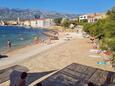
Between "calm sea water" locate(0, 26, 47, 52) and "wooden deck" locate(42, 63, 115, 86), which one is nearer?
"wooden deck" locate(42, 63, 115, 86)

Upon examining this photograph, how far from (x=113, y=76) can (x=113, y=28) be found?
5.78 feet

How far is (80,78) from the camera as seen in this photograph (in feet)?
28.5

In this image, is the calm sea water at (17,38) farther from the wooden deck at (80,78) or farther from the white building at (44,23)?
the white building at (44,23)

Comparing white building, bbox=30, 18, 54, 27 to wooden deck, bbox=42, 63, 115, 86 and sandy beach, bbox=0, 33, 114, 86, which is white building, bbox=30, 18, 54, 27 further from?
wooden deck, bbox=42, 63, 115, 86

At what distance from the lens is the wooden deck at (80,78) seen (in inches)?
320

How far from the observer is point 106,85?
7.94 metres

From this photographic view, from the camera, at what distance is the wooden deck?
26.7 ft

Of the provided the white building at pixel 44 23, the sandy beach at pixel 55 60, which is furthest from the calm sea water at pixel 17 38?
the white building at pixel 44 23

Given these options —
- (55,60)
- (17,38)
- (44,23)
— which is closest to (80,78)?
(55,60)

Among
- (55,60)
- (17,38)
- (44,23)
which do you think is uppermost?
(55,60)

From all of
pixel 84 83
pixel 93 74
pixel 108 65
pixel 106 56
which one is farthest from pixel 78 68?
pixel 106 56

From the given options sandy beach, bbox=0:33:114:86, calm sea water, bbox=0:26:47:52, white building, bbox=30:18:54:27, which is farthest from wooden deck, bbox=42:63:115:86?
white building, bbox=30:18:54:27

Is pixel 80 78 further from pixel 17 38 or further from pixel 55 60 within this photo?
pixel 17 38

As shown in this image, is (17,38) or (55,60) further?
(17,38)
